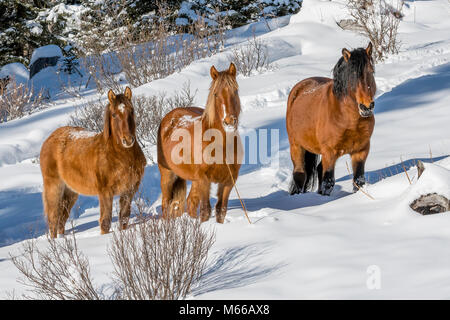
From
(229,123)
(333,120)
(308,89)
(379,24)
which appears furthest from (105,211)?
(379,24)

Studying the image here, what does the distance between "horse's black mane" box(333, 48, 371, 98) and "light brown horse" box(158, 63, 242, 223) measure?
142 centimetres

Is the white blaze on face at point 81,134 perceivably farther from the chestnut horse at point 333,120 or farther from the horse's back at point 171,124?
the chestnut horse at point 333,120

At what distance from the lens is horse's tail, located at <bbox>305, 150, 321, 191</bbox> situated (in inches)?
308

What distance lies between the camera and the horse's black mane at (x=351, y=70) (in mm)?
6078

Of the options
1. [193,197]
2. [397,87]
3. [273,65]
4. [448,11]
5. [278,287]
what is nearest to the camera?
[278,287]

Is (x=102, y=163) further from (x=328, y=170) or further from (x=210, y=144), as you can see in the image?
(x=328, y=170)

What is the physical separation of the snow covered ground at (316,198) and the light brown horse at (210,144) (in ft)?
0.99

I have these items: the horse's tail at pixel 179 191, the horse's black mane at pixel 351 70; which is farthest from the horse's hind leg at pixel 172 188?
the horse's black mane at pixel 351 70

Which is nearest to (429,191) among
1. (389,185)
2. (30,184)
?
(389,185)

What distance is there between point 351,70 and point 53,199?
146 inches

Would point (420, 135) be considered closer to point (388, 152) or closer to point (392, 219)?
point (388, 152)

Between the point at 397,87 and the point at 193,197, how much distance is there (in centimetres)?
731
